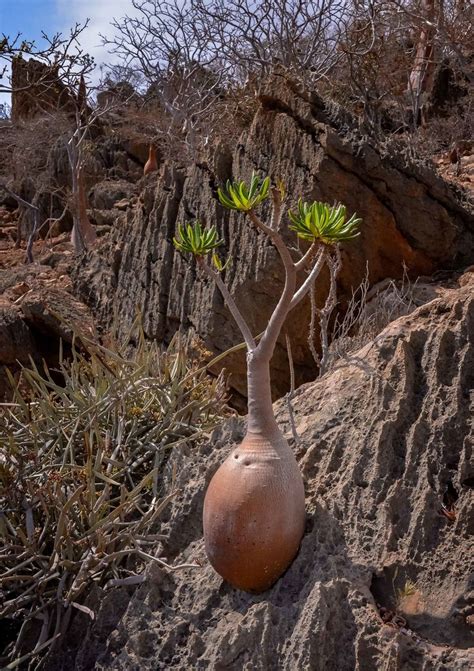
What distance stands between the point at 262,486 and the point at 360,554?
0.88 feet

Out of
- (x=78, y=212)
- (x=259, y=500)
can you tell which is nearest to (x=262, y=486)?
(x=259, y=500)

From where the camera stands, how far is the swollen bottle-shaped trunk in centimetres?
170

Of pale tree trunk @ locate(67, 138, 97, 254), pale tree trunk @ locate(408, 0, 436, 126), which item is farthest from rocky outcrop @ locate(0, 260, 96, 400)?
pale tree trunk @ locate(408, 0, 436, 126)

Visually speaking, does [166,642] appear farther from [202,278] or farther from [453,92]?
[453,92]

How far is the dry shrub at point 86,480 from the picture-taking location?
79.7 inches

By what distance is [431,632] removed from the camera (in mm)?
1529

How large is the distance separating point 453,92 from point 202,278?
8.47 metres

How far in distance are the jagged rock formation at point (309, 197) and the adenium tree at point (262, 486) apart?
11.8 feet

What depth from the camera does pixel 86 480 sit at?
2311 mm

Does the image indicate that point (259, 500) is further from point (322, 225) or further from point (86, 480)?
point (86, 480)

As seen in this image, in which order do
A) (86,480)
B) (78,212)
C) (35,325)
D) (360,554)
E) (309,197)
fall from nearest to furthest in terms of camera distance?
1. (360,554)
2. (86,480)
3. (309,197)
4. (35,325)
5. (78,212)

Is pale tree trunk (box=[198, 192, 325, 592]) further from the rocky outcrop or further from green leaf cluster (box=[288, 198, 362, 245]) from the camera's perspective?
the rocky outcrop

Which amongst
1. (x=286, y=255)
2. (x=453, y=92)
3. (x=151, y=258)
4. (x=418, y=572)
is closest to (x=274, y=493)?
(x=418, y=572)

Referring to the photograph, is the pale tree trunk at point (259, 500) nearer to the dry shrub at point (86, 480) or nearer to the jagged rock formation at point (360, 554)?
the jagged rock formation at point (360, 554)
